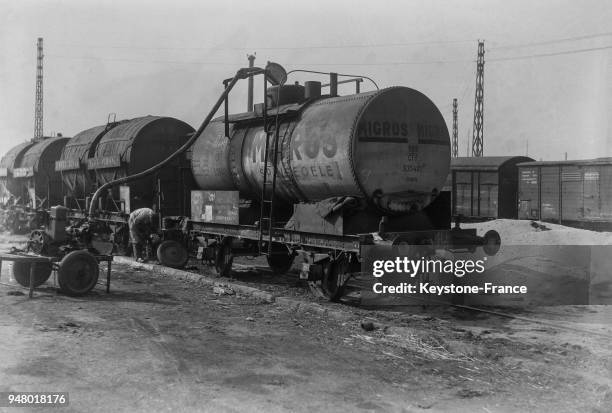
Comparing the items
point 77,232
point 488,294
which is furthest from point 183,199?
point 488,294

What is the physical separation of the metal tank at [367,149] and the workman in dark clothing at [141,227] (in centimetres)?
476

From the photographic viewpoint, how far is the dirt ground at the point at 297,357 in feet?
17.1

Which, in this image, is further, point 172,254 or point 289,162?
point 172,254

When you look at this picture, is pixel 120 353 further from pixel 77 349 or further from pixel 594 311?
pixel 594 311

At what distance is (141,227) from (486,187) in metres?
15.9

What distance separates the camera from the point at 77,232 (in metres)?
11.0

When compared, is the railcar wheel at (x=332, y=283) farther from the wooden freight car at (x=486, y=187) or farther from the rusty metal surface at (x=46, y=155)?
A: the rusty metal surface at (x=46, y=155)

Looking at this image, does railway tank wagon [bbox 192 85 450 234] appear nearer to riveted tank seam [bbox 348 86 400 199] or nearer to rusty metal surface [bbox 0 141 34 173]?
riveted tank seam [bbox 348 86 400 199]

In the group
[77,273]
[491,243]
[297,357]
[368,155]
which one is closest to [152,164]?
[77,273]

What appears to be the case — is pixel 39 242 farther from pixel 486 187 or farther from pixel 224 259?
pixel 486 187

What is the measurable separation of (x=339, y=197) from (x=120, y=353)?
4.33 meters

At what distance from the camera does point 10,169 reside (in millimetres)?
24484

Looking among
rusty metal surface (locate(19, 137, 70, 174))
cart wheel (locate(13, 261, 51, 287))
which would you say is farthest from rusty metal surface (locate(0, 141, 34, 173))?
cart wheel (locate(13, 261, 51, 287))

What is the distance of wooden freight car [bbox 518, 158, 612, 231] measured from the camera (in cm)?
2080
